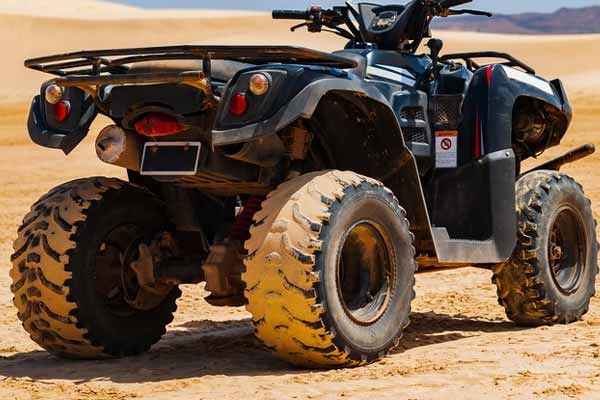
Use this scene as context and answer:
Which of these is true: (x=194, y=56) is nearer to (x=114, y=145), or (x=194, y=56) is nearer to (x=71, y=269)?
(x=114, y=145)

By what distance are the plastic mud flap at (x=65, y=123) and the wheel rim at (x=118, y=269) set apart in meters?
0.64

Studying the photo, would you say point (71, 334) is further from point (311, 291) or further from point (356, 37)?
point (356, 37)

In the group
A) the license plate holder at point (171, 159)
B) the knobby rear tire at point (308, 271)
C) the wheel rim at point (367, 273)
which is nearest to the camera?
the knobby rear tire at point (308, 271)

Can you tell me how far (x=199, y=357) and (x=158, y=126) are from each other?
4.76 feet

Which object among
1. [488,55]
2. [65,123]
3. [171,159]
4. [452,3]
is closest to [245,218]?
[171,159]

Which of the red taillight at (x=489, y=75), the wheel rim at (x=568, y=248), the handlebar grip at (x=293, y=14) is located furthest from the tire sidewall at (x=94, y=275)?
the wheel rim at (x=568, y=248)

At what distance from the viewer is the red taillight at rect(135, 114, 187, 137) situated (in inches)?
254

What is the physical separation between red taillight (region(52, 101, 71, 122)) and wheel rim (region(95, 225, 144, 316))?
0.71 metres

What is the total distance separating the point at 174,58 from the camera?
6555 millimetres

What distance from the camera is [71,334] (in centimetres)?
699

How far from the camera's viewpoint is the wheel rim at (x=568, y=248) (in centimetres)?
837

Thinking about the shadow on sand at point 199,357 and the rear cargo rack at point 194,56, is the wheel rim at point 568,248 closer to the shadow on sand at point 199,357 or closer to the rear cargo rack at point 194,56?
the shadow on sand at point 199,357

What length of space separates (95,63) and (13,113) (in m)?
23.9

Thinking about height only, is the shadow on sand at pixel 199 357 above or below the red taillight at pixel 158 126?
below
